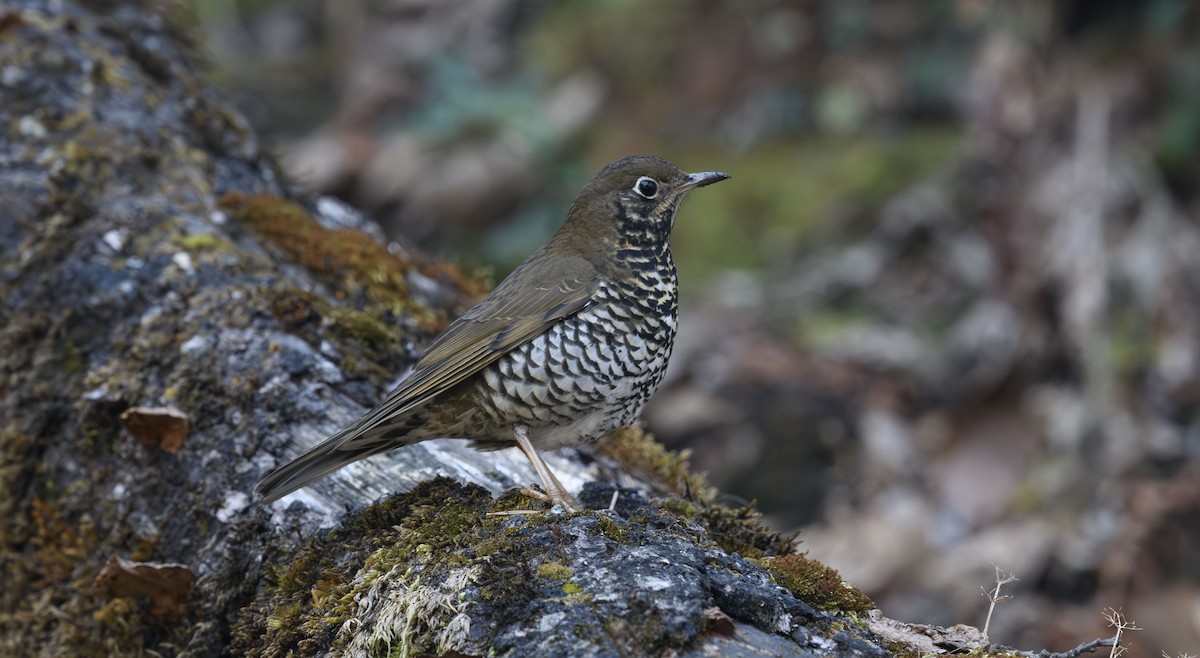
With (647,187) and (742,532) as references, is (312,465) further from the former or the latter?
(647,187)

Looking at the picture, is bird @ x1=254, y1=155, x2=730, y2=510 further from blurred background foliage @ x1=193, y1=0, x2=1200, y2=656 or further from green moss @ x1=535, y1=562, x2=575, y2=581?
blurred background foliage @ x1=193, y1=0, x2=1200, y2=656

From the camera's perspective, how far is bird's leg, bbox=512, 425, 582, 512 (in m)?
3.21

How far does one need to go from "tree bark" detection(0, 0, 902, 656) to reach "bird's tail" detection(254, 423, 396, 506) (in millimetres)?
82

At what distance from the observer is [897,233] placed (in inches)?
327

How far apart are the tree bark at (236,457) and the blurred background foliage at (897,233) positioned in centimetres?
81

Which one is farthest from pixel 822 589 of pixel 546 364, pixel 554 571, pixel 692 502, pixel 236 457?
pixel 236 457

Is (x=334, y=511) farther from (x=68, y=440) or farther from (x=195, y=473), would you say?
(x=68, y=440)

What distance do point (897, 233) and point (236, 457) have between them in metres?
5.94

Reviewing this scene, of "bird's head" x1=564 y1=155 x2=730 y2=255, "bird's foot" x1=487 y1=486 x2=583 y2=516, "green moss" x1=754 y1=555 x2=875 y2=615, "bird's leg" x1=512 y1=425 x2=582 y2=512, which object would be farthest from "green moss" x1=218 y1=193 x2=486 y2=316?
"green moss" x1=754 y1=555 x2=875 y2=615

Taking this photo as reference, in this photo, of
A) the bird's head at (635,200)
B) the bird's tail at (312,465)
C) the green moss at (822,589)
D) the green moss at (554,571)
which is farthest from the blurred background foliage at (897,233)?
the green moss at (822,589)

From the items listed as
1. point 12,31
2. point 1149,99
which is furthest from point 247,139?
point 1149,99

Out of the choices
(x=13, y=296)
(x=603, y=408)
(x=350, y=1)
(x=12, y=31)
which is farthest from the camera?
(x=350, y=1)

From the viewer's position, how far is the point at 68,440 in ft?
11.9

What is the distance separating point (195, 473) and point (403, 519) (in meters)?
0.78
